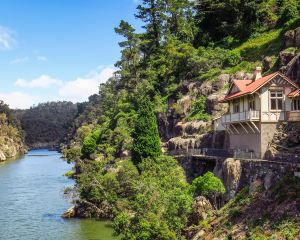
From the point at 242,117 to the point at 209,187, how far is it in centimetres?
872

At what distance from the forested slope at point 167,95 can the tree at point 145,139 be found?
0.42 feet

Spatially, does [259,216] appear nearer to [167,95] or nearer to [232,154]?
[232,154]

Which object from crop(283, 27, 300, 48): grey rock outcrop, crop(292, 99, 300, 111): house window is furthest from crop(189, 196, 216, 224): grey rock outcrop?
crop(283, 27, 300, 48): grey rock outcrop

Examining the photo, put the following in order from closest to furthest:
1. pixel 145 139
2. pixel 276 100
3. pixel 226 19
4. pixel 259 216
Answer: pixel 259 216 < pixel 276 100 < pixel 145 139 < pixel 226 19

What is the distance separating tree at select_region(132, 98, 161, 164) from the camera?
5509 cm

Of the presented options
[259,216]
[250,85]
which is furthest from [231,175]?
[250,85]

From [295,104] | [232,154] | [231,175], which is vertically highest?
[295,104]

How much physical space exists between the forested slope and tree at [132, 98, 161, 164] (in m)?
0.13

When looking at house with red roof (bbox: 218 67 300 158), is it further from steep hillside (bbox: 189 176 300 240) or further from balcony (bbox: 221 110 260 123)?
steep hillside (bbox: 189 176 300 240)

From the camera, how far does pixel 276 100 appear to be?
40812 millimetres

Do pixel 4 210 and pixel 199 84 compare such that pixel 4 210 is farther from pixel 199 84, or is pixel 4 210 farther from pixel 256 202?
pixel 256 202

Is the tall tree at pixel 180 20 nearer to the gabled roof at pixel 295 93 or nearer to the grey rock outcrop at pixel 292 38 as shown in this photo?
the grey rock outcrop at pixel 292 38

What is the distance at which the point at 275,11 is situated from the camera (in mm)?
75250

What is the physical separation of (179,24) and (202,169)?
136ft
